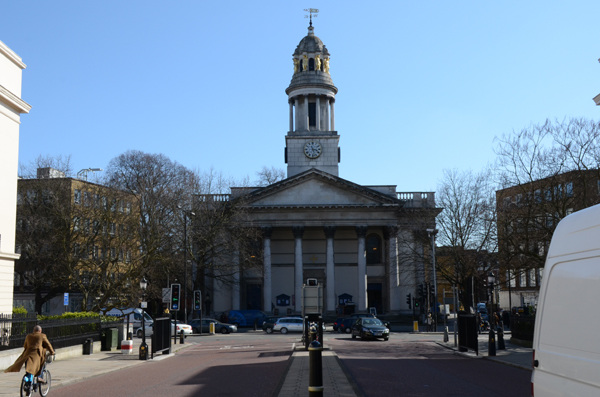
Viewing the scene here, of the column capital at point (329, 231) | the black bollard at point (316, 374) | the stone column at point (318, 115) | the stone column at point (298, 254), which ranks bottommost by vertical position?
the black bollard at point (316, 374)

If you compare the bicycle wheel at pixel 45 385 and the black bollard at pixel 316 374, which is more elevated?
the black bollard at pixel 316 374

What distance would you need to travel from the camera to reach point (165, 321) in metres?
28.3

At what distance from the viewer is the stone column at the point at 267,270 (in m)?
64.1

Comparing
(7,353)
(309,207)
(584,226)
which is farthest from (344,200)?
(584,226)

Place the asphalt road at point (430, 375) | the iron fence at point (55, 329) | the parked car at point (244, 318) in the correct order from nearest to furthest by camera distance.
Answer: the asphalt road at point (430, 375), the iron fence at point (55, 329), the parked car at point (244, 318)

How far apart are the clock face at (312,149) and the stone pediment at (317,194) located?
6.41 metres

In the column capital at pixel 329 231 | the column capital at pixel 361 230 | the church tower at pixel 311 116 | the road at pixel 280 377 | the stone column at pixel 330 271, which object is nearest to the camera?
the road at pixel 280 377

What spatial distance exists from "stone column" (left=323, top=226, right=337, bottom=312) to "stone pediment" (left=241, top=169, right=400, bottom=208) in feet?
9.36

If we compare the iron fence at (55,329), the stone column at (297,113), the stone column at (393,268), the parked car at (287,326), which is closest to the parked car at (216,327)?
the parked car at (287,326)

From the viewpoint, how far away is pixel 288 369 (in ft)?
66.2

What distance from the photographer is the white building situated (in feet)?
91.0

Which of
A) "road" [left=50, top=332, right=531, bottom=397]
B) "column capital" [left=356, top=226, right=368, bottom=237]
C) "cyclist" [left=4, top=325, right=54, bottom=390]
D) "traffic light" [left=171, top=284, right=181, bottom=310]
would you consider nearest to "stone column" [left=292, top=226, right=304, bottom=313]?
"column capital" [left=356, top=226, right=368, bottom=237]

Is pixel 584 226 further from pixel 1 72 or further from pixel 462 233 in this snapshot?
pixel 462 233

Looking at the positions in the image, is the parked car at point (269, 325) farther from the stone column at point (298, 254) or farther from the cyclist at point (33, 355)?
the cyclist at point (33, 355)
